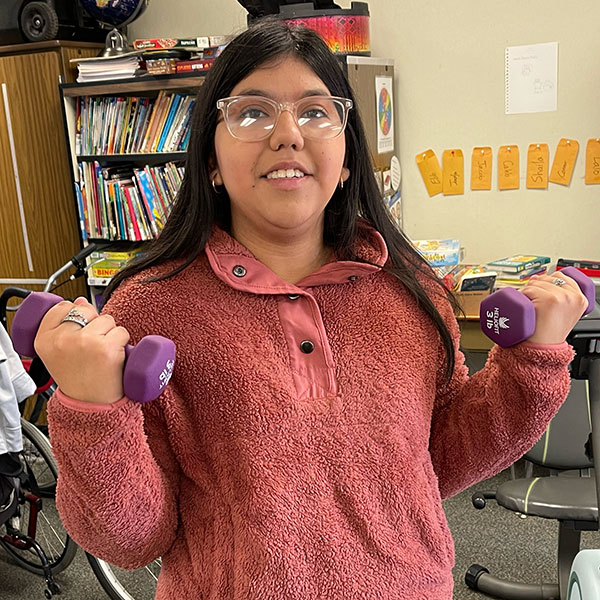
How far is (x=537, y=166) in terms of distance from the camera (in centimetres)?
306

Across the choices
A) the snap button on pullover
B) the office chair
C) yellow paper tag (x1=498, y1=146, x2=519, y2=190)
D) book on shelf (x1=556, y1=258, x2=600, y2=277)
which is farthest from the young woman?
yellow paper tag (x1=498, y1=146, x2=519, y2=190)

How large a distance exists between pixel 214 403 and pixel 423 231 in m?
2.50

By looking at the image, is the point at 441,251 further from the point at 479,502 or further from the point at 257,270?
the point at 257,270

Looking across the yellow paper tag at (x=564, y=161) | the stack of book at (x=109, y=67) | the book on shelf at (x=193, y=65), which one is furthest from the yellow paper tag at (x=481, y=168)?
the stack of book at (x=109, y=67)

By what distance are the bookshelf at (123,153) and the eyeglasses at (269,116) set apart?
2.12 meters

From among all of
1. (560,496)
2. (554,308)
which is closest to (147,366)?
(554,308)

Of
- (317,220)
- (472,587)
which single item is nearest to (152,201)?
(472,587)

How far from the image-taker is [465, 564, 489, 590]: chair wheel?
2414mm

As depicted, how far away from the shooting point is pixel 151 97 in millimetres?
3193

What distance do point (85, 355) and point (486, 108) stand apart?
2.65 m

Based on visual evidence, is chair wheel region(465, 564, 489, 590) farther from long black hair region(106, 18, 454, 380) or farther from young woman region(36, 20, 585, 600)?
long black hair region(106, 18, 454, 380)

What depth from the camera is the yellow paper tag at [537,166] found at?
3.04 metres

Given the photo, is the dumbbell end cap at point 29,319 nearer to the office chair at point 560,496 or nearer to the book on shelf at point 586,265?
the office chair at point 560,496

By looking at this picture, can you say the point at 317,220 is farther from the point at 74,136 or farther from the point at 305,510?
the point at 74,136
